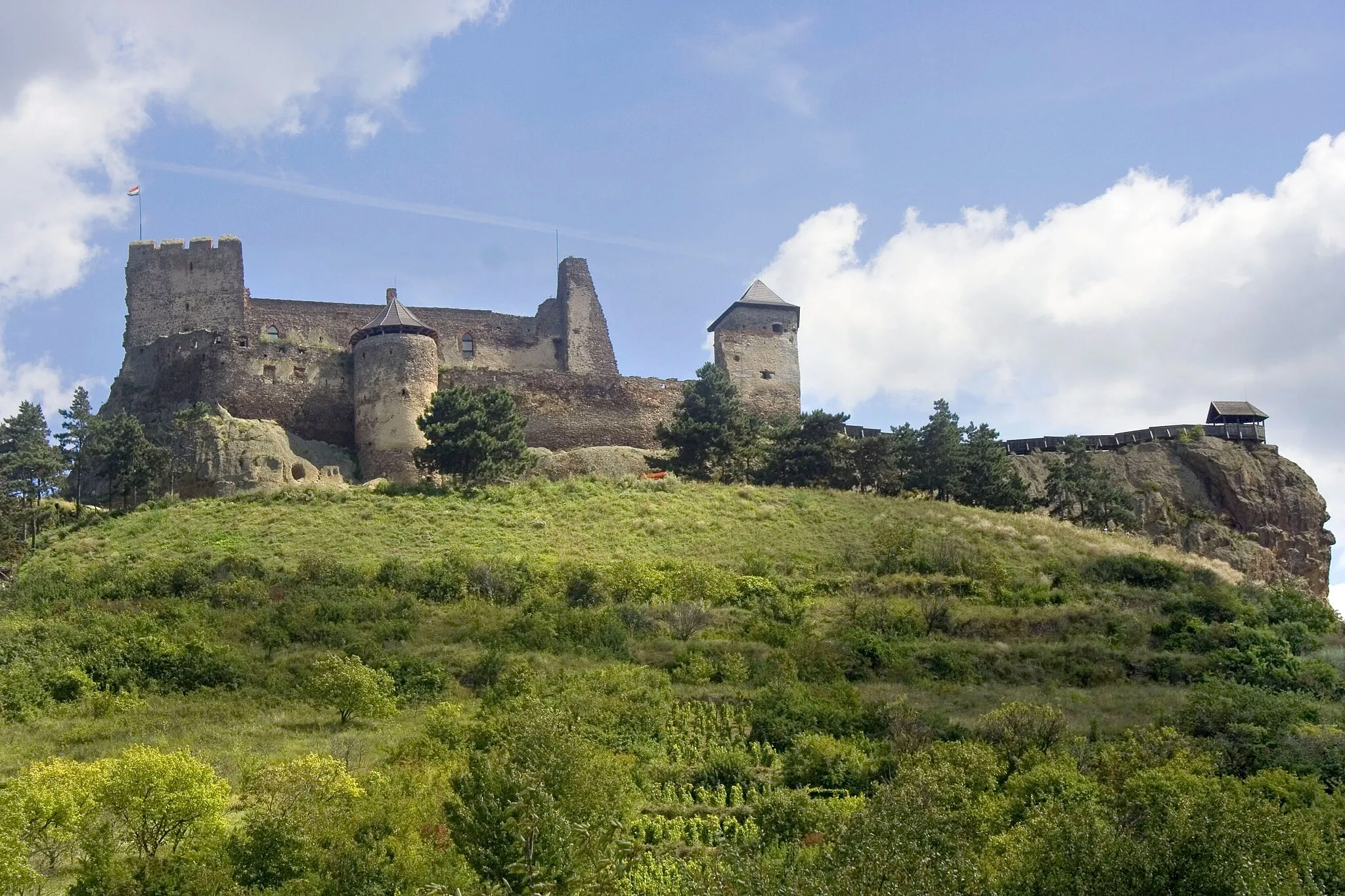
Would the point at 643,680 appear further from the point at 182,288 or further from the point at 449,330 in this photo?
the point at 182,288

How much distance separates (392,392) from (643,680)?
2124 centimetres

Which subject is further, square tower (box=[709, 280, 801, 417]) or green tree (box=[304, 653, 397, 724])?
square tower (box=[709, 280, 801, 417])

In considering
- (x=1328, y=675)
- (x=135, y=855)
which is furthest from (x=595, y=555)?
(x=135, y=855)

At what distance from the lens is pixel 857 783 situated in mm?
25531

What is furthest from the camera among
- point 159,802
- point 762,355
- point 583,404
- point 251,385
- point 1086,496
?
point 762,355

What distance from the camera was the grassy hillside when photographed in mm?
19641

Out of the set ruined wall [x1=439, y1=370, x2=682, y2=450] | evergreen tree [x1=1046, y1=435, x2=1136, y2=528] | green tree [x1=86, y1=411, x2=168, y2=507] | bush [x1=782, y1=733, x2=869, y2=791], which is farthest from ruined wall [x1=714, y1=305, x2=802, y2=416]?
bush [x1=782, y1=733, x2=869, y2=791]

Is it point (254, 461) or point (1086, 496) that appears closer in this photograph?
point (254, 461)

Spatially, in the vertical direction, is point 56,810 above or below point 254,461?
below

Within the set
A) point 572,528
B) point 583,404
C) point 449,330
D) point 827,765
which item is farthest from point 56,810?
point 449,330

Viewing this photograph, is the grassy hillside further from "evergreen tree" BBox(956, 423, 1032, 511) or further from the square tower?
the square tower

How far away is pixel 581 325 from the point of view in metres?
56.8

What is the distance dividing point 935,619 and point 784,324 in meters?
24.6

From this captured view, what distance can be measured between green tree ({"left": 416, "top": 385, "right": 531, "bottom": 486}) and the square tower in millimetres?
12586
